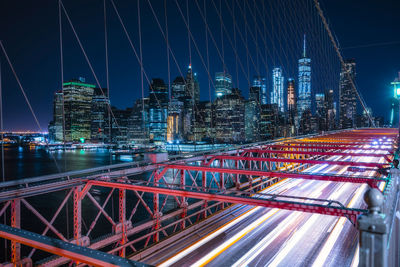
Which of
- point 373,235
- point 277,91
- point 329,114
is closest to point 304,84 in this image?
point 329,114

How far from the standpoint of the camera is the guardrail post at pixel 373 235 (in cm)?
187

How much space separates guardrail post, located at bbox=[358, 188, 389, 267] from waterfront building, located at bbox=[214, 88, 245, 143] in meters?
68.2

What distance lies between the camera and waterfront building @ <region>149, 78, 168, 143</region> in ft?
73.1

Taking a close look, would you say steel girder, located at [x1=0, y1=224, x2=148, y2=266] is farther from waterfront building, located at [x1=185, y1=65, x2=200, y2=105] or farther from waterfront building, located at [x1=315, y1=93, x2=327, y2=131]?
waterfront building, located at [x1=315, y1=93, x2=327, y2=131]

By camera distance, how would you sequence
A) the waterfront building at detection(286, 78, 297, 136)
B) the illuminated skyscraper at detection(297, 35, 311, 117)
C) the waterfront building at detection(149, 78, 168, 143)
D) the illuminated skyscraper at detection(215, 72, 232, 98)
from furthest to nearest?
1. the illuminated skyscraper at detection(297, 35, 311, 117)
2. the waterfront building at detection(286, 78, 297, 136)
3. the waterfront building at detection(149, 78, 168, 143)
4. the illuminated skyscraper at detection(215, 72, 232, 98)

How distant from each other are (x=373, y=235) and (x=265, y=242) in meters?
6.42

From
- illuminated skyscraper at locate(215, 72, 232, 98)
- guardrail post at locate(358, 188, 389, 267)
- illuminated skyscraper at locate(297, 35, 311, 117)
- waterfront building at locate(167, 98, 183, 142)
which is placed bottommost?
guardrail post at locate(358, 188, 389, 267)

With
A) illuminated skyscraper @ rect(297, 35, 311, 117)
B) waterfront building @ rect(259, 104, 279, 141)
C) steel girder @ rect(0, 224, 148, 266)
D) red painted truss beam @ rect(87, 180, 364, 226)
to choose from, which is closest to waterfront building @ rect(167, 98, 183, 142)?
waterfront building @ rect(259, 104, 279, 141)

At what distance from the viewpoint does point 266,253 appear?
712 centimetres

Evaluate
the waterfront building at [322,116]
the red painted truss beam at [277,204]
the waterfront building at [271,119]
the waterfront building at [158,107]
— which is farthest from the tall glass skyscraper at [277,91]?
the red painted truss beam at [277,204]

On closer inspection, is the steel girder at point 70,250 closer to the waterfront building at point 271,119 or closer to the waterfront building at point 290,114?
the waterfront building at point 271,119

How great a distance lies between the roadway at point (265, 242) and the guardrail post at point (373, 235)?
513 centimetres

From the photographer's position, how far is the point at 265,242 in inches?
309

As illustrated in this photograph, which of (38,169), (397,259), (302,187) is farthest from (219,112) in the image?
(397,259)
